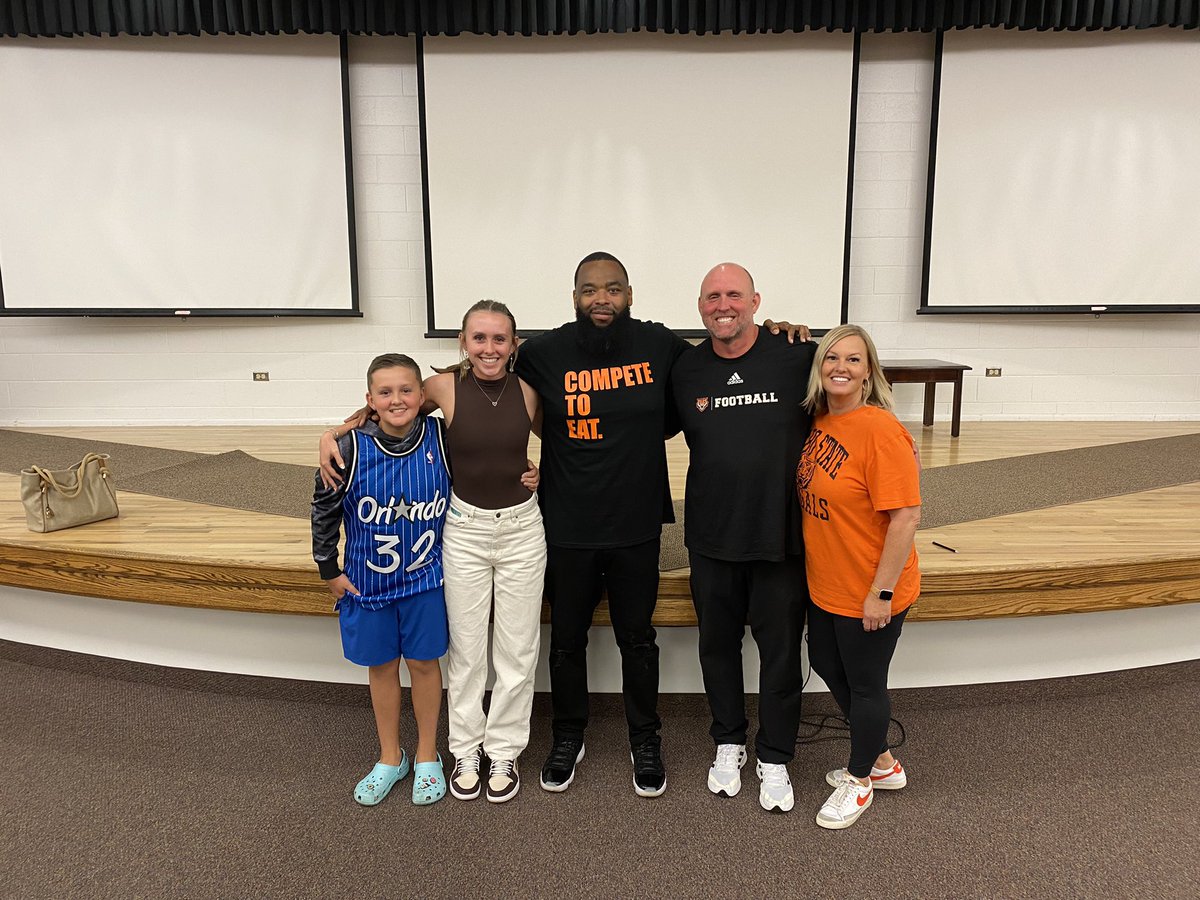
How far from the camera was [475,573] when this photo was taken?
2.11 meters

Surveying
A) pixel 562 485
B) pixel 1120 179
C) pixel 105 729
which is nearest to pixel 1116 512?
pixel 562 485

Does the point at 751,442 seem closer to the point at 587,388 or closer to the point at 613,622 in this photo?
the point at 587,388

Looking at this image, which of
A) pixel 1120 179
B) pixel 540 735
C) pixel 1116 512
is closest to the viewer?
pixel 540 735

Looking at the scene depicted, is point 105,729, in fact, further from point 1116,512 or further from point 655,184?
point 655,184

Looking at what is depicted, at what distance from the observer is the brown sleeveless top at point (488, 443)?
2.07 meters

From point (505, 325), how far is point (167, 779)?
160 cm

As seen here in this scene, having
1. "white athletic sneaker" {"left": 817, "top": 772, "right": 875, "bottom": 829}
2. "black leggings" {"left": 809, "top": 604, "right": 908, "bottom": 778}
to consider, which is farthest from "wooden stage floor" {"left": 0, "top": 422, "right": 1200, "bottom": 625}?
"white athletic sneaker" {"left": 817, "top": 772, "right": 875, "bottom": 829}

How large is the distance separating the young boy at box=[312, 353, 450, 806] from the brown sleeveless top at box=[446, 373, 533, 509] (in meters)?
0.06

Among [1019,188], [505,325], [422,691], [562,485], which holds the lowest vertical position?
[422,691]

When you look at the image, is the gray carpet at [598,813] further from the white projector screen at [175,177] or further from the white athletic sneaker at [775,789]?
the white projector screen at [175,177]

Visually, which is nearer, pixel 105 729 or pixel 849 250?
pixel 105 729

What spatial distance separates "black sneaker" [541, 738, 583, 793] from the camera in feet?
7.25

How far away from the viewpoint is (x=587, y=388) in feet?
6.81

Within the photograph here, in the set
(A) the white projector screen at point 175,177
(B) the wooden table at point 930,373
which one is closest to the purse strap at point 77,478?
(A) the white projector screen at point 175,177
